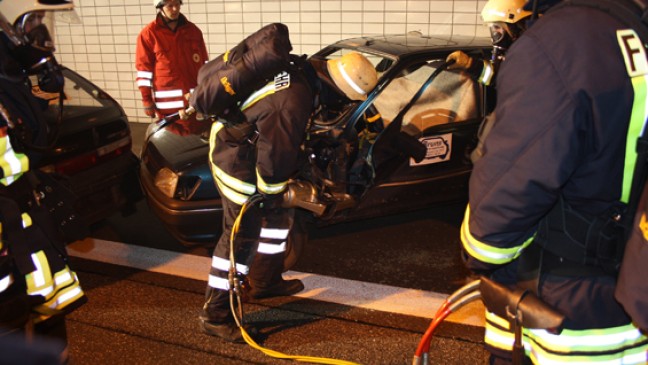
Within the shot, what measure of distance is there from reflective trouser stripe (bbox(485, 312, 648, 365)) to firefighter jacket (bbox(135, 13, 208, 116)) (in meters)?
4.62

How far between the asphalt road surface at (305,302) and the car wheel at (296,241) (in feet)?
0.56

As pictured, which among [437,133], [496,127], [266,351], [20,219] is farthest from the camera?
[437,133]

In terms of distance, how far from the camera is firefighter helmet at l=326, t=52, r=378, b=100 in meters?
3.00

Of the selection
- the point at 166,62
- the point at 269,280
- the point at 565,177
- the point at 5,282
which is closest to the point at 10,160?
the point at 5,282

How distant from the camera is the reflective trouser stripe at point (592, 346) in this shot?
65.6 inches

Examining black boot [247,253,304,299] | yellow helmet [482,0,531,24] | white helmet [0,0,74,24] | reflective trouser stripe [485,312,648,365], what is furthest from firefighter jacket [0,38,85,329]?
yellow helmet [482,0,531,24]

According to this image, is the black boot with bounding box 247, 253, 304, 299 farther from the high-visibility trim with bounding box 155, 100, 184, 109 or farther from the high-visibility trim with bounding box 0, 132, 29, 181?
the high-visibility trim with bounding box 155, 100, 184, 109

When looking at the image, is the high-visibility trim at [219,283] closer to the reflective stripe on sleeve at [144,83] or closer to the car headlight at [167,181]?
the car headlight at [167,181]

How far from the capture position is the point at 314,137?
3607 millimetres

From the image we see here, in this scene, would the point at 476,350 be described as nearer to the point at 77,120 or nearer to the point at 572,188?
the point at 572,188

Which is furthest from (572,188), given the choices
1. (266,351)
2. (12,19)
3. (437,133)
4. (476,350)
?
(437,133)

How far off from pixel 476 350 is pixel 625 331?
55.8 inches

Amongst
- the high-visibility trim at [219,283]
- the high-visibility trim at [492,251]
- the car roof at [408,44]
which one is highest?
the car roof at [408,44]

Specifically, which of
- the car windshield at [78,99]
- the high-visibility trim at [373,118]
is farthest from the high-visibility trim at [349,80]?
the car windshield at [78,99]
